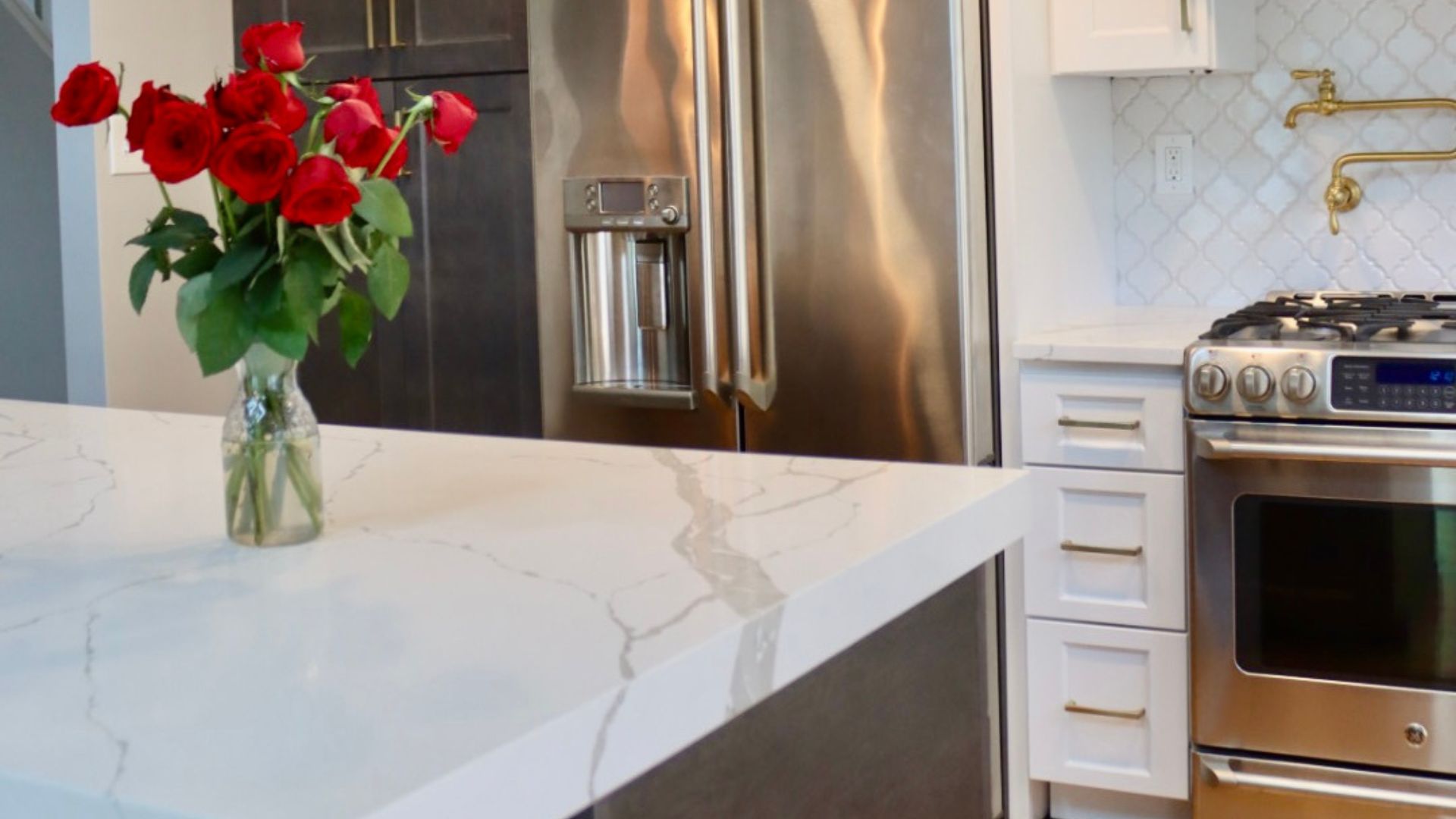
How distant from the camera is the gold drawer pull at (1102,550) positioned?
2.98 meters

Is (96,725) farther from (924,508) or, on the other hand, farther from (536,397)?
(536,397)

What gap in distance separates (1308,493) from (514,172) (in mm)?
1656

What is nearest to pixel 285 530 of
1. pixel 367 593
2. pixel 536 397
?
pixel 367 593

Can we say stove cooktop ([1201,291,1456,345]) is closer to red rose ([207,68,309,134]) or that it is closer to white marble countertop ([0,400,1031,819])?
white marble countertop ([0,400,1031,819])

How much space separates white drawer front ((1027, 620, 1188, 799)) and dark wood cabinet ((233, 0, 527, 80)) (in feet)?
5.10

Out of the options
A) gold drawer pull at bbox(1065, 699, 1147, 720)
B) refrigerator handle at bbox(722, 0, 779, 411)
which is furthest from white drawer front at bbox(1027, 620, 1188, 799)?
refrigerator handle at bbox(722, 0, 779, 411)

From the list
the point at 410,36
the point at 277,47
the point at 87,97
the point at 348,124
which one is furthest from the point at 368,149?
the point at 410,36

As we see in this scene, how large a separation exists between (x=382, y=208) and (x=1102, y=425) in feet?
6.05

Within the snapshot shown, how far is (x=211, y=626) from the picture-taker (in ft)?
4.04

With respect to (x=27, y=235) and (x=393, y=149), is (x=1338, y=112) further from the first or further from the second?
(x=27, y=235)

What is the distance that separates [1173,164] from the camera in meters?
3.52

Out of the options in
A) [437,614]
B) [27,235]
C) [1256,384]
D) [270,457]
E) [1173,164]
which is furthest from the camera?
[27,235]

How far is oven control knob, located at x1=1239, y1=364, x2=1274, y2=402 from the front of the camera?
2.76 meters

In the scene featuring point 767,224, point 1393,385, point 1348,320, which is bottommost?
point 1393,385
